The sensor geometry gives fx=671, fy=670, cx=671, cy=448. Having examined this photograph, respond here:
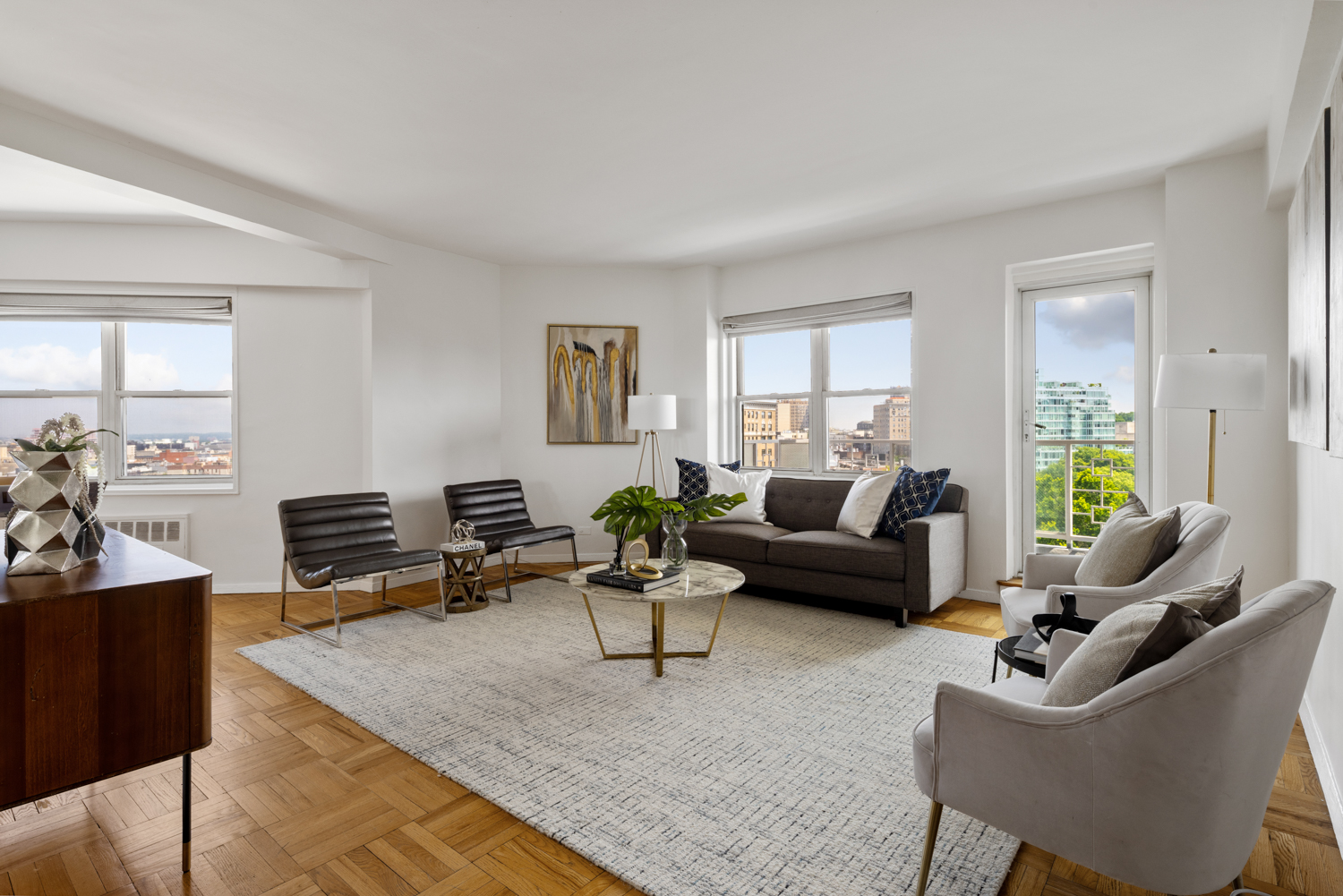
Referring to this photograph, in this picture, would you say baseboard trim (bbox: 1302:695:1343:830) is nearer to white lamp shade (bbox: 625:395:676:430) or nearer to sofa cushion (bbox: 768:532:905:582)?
sofa cushion (bbox: 768:532:905:582)

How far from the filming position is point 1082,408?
447 centimetres

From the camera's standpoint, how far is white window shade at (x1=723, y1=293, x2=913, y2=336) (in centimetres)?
494

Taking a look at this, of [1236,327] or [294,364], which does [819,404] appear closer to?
[1236,327]

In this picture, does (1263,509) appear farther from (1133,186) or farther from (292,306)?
(292,306)

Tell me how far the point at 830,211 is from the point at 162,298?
4.73m

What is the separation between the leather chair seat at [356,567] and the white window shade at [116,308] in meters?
2.31

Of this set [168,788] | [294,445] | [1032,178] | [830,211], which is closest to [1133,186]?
[1032,178]

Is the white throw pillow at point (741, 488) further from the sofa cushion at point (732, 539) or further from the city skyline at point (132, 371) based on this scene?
the city skyline at point (132, 371)

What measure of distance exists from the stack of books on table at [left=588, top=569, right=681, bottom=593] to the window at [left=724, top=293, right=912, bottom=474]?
103 inches

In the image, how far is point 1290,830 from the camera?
1943 millimetres

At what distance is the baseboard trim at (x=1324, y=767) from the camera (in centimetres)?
189

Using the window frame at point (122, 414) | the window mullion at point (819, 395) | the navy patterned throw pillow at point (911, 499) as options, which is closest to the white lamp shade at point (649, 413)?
the window mullion at point (819, 395)

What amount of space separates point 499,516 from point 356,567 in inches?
57.8

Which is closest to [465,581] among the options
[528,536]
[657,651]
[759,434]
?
[528,536]
